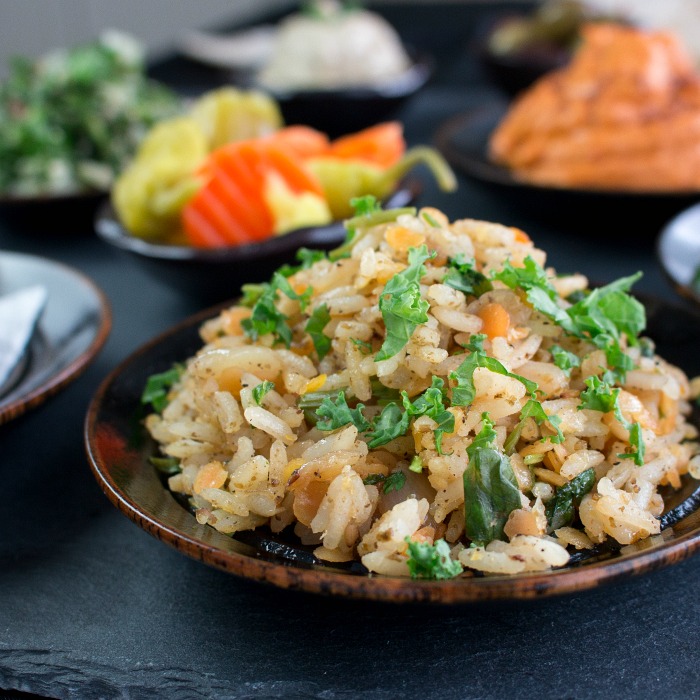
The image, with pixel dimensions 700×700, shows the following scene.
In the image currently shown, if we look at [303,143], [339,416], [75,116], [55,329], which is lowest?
[75,116]

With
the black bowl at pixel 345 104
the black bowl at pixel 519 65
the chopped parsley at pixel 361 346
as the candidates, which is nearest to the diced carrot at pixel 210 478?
the chopped parsley at pixel 361 346

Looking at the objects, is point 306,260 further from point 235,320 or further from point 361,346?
point 361,346

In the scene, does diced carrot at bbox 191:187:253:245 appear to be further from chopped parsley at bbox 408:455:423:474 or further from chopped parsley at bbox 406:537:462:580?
chopped parsley at bbox 406:537:462:580

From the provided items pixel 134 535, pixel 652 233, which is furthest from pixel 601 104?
pixel 134 535

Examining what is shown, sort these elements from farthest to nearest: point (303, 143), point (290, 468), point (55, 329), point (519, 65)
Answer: point (519, 65), point (303, 143), point (55, 329), point (290, 468)

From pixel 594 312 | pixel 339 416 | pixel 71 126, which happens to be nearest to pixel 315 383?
pixel 339 416

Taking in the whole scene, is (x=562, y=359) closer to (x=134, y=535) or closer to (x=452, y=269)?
(x=452, y=269)

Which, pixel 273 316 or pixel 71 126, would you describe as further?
pixel 71 126
